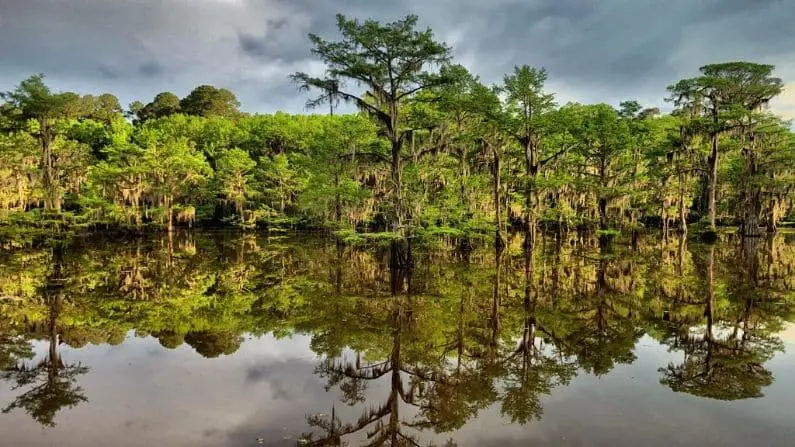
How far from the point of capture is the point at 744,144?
34438mm

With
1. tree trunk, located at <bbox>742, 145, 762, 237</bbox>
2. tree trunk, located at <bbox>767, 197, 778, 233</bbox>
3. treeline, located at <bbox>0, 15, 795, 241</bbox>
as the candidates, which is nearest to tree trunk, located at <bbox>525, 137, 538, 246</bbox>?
treeline, located at <bbox>0, 15, 795, 241</bbox>

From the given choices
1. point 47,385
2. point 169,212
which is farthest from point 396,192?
point 169,212

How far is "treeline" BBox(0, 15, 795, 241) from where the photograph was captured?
2142 centimetres

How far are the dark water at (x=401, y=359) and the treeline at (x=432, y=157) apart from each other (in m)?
7.53

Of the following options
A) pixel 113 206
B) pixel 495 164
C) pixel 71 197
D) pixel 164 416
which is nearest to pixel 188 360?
pixel 164 416

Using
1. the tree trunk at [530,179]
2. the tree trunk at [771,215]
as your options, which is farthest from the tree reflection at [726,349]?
the tree trunk at [771,215]

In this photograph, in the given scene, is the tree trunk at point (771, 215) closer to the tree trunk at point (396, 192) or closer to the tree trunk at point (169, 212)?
the tree trunk at point (396, 192)

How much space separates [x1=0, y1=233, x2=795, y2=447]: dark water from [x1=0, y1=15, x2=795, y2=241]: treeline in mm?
7534

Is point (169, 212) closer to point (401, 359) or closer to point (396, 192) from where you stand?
point (396, 192)

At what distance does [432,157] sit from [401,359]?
16212 millimetres

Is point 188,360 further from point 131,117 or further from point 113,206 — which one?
point 131,117

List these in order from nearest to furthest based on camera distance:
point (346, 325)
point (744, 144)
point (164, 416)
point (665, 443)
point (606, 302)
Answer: point (665, 443) < point (164, 416) < point (346, 325) < point (606, 302) < point (744, 144)

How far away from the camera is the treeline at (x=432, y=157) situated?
21.4 meters

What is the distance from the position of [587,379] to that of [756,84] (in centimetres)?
3425
